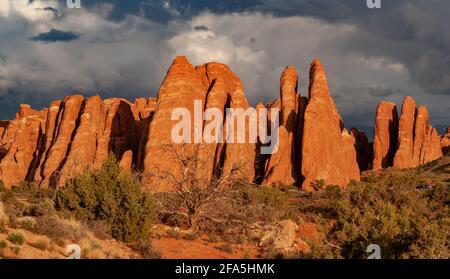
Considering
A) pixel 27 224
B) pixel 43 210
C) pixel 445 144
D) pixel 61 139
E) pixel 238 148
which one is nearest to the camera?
pixel 27 224

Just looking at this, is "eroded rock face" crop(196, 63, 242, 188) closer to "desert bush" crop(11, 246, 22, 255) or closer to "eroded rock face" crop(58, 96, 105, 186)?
"eroded rock face" crop(58, 96, 105, 186)

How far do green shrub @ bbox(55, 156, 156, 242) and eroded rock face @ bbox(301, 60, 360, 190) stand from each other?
33.2 metres

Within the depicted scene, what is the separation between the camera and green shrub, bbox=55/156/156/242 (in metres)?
17.5

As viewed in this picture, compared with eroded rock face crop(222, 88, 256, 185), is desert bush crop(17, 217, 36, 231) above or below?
below

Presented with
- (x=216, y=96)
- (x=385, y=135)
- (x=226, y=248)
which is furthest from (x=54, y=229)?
(x=385, y=135)

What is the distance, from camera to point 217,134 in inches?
2235

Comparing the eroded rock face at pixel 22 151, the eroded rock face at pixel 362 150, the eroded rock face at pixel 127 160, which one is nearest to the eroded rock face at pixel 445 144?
the eroded rock face at pixel 362 150

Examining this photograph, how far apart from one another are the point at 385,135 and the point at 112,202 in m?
65.4

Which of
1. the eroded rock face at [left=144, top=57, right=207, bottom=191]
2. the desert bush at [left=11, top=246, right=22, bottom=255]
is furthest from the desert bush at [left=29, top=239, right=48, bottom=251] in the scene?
the eroded rock face at [left=144, top=57, right=207, bottom=191]

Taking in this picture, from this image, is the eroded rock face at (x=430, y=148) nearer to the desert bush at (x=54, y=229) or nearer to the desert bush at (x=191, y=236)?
the desert bush at (x=191, y=236)

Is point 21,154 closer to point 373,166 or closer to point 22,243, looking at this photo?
point 373,166

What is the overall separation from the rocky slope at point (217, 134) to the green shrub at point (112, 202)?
2272 centimetres

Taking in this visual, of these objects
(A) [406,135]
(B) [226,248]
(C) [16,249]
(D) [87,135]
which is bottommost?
(B) [226,248]

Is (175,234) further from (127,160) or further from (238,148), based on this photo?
(127,160)
